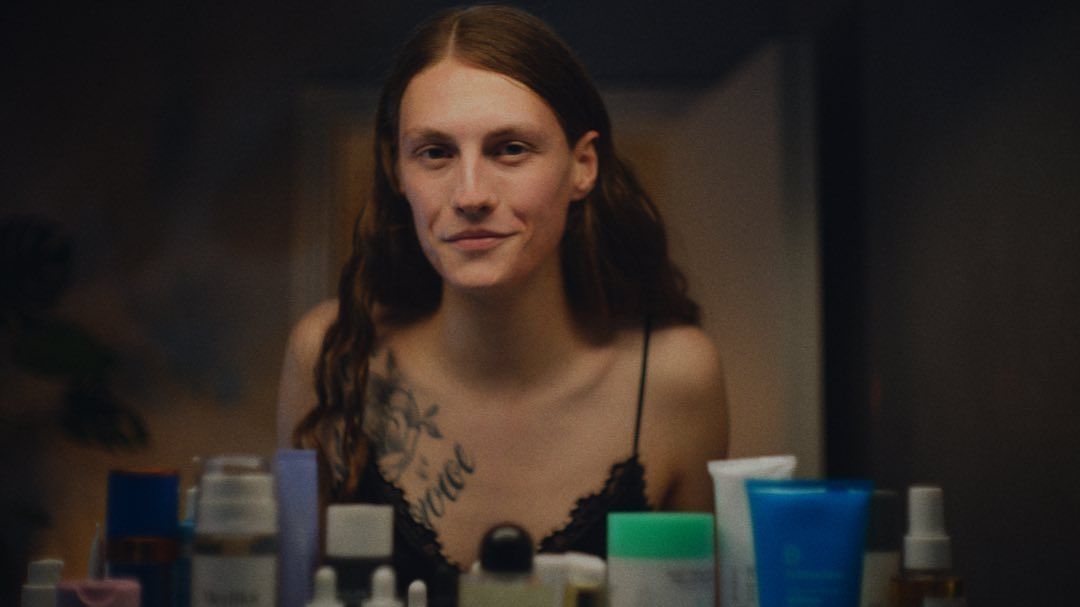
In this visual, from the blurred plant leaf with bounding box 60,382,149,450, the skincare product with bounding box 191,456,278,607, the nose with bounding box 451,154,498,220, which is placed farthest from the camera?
the blurred plant leaf with bounding box 60,382,149,450

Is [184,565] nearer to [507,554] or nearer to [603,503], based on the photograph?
[507,554]

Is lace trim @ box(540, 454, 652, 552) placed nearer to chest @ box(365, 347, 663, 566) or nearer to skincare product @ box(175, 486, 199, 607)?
chest @ box(365, 347, 663, 566)

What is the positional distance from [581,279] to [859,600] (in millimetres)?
394

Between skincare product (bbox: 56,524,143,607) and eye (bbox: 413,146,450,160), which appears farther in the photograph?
eye (bbox: 413,146,450,160)

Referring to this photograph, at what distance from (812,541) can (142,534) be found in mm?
334

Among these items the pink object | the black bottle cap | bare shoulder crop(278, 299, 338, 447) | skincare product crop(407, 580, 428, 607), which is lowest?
skincare product crop(407, 580, 428, 607)

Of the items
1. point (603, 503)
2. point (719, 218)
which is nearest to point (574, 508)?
point (603, 503)

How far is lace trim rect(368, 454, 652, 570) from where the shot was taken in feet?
2.59

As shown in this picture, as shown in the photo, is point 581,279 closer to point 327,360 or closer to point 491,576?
point 327,360

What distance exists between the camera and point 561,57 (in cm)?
82

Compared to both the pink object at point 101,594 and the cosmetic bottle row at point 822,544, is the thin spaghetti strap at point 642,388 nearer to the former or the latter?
the cosmetic bottle row at point 822,544

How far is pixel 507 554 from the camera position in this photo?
0.53m

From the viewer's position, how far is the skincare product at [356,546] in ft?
1.80

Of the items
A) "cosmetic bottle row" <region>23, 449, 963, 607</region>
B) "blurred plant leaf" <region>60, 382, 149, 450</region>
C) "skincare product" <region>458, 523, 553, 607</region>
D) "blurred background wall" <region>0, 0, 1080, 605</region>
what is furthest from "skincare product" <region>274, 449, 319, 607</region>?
"blurred plant leaf" <region>60, 382, 149, 450</region>
